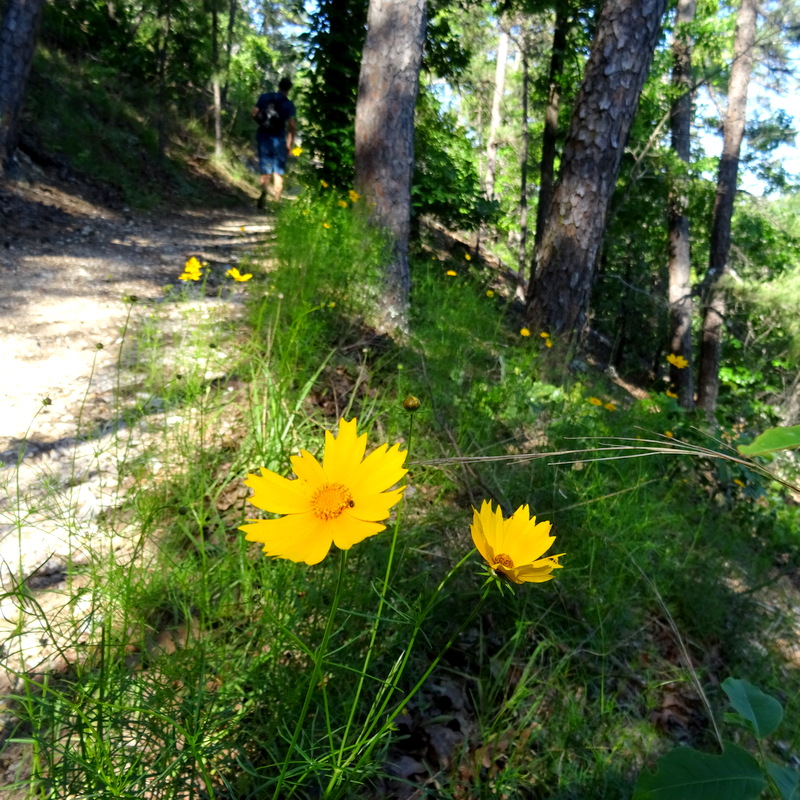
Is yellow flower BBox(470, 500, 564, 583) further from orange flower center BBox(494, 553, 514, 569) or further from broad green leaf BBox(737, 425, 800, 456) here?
broad green leaf BBox(737, 425, 800, 456)

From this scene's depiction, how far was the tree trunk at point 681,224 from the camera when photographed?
919 centimetres

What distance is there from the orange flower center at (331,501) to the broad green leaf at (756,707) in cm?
53

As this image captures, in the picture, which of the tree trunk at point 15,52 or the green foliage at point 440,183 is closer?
the tree trunk at point 15,52

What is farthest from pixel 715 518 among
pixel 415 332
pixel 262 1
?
pixel 262 1

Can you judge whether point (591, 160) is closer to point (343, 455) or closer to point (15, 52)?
point (343, 455)

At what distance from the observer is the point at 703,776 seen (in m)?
0.65

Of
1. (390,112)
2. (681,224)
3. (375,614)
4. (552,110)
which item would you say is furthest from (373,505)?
(681,224)

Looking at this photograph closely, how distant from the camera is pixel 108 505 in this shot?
169 centimetres

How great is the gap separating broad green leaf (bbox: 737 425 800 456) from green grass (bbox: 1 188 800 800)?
0.97 ft

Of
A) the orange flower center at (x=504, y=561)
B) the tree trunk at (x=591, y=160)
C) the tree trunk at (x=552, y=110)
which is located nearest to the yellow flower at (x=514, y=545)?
the orange flower center at (x=504, y=561)

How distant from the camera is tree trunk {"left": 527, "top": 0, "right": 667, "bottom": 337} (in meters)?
4.32

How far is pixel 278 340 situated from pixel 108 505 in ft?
2.53

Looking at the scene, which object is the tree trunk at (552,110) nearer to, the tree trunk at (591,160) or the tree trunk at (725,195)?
the tree trunk at (725,195)

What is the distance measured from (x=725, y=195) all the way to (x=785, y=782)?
1046cm
